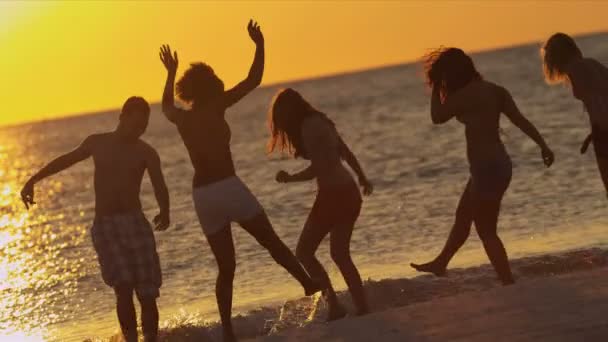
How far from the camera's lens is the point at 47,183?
52625 mm

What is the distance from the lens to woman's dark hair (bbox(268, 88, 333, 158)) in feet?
30.1

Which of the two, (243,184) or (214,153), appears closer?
(214,153)

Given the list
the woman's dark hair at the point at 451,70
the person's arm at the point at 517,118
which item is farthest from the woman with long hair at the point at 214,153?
the person's arm at the point at 517,118

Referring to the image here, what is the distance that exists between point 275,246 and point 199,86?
1.23m

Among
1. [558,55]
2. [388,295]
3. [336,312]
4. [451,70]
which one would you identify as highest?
[451,70]

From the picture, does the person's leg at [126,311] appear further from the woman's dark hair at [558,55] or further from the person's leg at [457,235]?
the woman's dark hair at [558,55]

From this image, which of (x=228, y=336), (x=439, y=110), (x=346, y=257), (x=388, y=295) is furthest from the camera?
(x=388, y=295)

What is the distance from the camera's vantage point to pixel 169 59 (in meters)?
8.83

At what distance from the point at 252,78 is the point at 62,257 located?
13.3 meters

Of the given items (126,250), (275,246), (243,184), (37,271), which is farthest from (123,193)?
(37,271)

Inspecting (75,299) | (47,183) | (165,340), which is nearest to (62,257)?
(75,299)

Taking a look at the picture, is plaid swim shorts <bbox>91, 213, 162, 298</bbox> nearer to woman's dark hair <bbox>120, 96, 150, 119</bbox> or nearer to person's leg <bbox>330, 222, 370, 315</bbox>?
woman's dark hair <bbox>120, 96, 150, 119</bbox>

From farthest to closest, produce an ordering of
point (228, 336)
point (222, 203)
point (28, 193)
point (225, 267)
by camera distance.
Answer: point (228, 336) → point (225, 267) → point (28, 193) → point (222, 203)

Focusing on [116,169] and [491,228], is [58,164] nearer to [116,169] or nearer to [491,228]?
[116,169]
